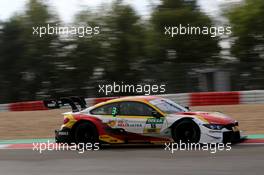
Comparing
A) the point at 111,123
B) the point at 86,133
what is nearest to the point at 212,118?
the point at 111,123

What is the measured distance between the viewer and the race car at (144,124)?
441 inches

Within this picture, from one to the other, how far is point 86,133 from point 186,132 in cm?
233

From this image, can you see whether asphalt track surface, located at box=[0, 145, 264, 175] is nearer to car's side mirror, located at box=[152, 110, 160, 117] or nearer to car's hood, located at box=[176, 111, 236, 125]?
car's hood, located at box=[176, 111, 236, 125]

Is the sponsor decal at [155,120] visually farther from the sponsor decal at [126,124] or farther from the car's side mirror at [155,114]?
the sponsor decal at [126,124]

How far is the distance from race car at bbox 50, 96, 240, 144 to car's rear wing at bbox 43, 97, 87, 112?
0.24 m

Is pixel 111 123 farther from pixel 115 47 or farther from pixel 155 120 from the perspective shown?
pixel 115 47

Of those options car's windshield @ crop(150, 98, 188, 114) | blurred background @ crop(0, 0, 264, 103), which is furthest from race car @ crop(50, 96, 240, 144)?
blurred background @ crop(0, 0, 264, 103)

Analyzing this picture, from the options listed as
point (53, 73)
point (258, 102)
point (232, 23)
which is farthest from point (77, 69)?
point (258, 102)

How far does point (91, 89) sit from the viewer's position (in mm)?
27797

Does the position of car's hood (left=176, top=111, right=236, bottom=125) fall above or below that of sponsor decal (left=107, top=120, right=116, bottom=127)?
above

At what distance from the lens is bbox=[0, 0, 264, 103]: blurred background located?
2997cm

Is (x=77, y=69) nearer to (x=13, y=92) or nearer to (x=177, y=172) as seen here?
(x=13, y=92)

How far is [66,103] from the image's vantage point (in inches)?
505

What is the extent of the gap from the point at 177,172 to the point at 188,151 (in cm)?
226
